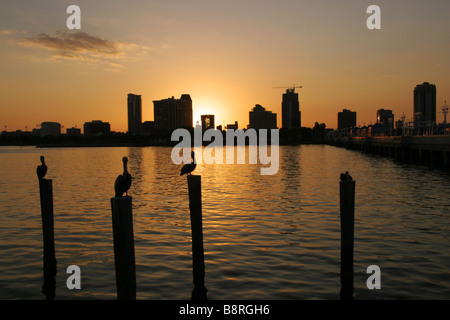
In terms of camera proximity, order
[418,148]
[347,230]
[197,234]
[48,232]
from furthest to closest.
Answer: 1. [418,148]
2. [48,232]
3. [197,234]
4. [347,230]

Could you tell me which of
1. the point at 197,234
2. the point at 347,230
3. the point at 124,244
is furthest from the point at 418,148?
the point at 124,244

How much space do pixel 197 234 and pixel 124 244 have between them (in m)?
3.57

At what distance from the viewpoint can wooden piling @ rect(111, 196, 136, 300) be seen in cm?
919

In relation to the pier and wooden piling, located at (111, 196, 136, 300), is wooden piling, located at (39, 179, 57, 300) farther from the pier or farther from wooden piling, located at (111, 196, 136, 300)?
the pier

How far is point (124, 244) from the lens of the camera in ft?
31.0

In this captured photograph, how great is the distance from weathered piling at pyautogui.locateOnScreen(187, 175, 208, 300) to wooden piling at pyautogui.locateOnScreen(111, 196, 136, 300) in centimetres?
267

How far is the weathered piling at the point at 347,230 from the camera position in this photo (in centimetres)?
1150

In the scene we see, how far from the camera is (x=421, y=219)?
21891 mm

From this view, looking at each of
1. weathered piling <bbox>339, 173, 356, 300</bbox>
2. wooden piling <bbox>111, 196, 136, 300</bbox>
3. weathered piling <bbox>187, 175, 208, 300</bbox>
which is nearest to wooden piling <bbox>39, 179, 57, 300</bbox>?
weathered piling <bbox>187, 175, 208, 300</bbox>

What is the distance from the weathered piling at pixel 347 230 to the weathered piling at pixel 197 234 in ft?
12.3

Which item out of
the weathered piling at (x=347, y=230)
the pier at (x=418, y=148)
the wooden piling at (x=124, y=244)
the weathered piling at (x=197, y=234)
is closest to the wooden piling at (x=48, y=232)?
the weathered piling at (x=197, y=234)

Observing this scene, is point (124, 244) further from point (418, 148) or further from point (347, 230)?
point (418, 148)

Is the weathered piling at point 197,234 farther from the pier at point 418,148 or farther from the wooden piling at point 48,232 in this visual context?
the pier at point 418,148
